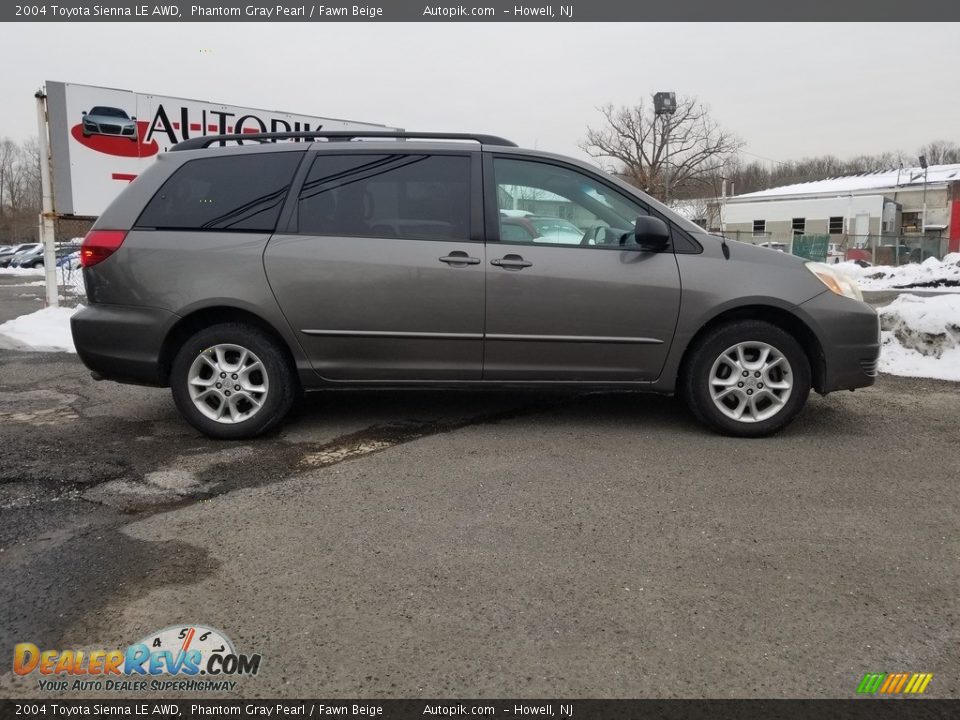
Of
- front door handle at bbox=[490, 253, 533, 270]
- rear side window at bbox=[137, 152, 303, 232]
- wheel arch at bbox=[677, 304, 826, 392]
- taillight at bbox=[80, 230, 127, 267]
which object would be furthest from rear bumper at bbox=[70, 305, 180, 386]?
wheel arch at bbox=[677, 304, 826, 392]

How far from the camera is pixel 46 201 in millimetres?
9773

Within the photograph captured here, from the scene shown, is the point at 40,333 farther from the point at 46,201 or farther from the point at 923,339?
the point at 923,339

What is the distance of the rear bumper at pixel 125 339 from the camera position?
4453mm

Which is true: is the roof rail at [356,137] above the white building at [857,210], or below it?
below

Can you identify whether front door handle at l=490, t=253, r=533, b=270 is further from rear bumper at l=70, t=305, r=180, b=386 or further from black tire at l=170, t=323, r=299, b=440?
rear bumper at l=70, t=305, r=180, b=386

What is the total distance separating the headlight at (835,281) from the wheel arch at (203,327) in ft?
11.3

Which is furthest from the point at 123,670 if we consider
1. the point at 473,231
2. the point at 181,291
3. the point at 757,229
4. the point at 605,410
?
the point at 757,229

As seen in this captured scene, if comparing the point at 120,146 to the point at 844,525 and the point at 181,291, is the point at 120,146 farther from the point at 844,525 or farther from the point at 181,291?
the point at 844,525

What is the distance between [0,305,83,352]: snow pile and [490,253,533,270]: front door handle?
541cm

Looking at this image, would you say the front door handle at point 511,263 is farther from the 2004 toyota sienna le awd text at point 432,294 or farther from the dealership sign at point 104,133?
the dealership sign at point 104,133

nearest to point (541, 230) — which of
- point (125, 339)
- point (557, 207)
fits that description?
point (557, 207)

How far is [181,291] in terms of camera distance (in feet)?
14.5

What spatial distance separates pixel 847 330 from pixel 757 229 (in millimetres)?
51151

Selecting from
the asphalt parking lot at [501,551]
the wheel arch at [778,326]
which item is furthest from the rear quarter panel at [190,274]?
the wheel arch at [778,326]
